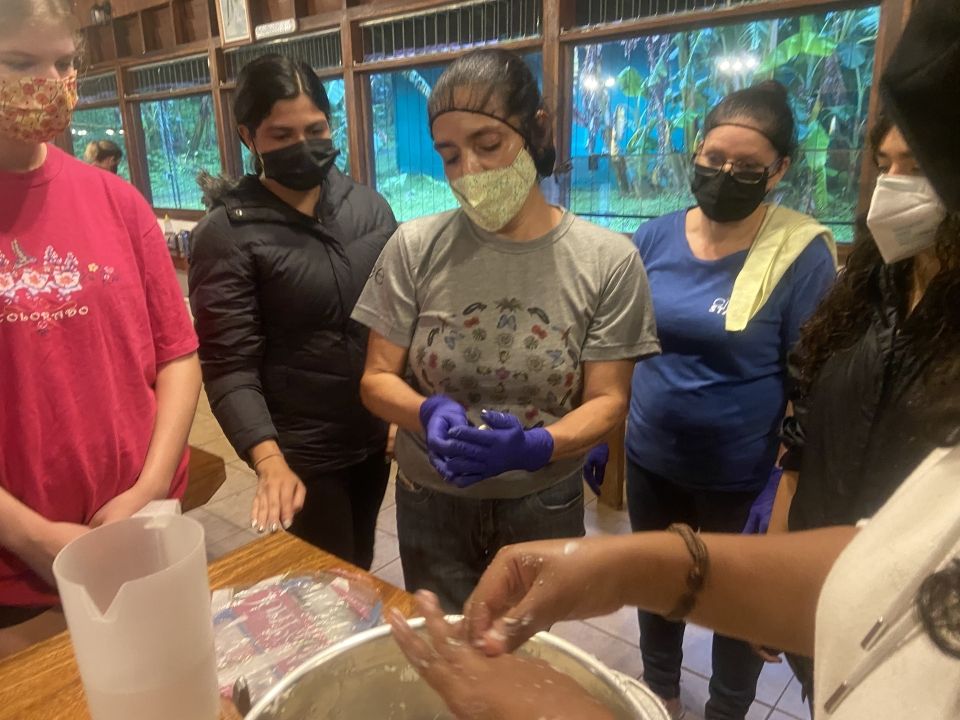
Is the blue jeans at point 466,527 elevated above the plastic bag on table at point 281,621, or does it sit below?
below

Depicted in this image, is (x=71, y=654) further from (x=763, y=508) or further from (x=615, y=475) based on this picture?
(x=615, y=475)

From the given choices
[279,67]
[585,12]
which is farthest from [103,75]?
[279,67]

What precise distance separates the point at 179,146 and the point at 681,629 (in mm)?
5073

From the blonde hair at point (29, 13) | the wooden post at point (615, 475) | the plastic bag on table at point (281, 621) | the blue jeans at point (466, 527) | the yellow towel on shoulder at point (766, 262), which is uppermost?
the blonde hair at point (29, 13)

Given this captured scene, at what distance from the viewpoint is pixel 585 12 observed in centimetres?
299

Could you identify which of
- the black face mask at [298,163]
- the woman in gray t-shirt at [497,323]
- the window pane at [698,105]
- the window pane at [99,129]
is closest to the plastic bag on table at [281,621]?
the woman in gray t-shirt at [497,323]

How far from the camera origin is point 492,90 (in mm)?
1176

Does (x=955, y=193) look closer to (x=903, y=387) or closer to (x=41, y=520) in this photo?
(x=903, y=387)

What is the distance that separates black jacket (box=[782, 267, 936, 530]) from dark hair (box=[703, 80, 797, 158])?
2.10ft

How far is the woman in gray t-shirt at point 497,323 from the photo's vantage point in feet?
3.90

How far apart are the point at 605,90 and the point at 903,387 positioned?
2365mm

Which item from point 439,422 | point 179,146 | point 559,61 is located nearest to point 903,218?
point 439,422

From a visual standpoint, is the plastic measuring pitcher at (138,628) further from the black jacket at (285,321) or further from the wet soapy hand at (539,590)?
the black jacket at (285,321)

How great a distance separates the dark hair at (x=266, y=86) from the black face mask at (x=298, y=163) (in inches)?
3.2
